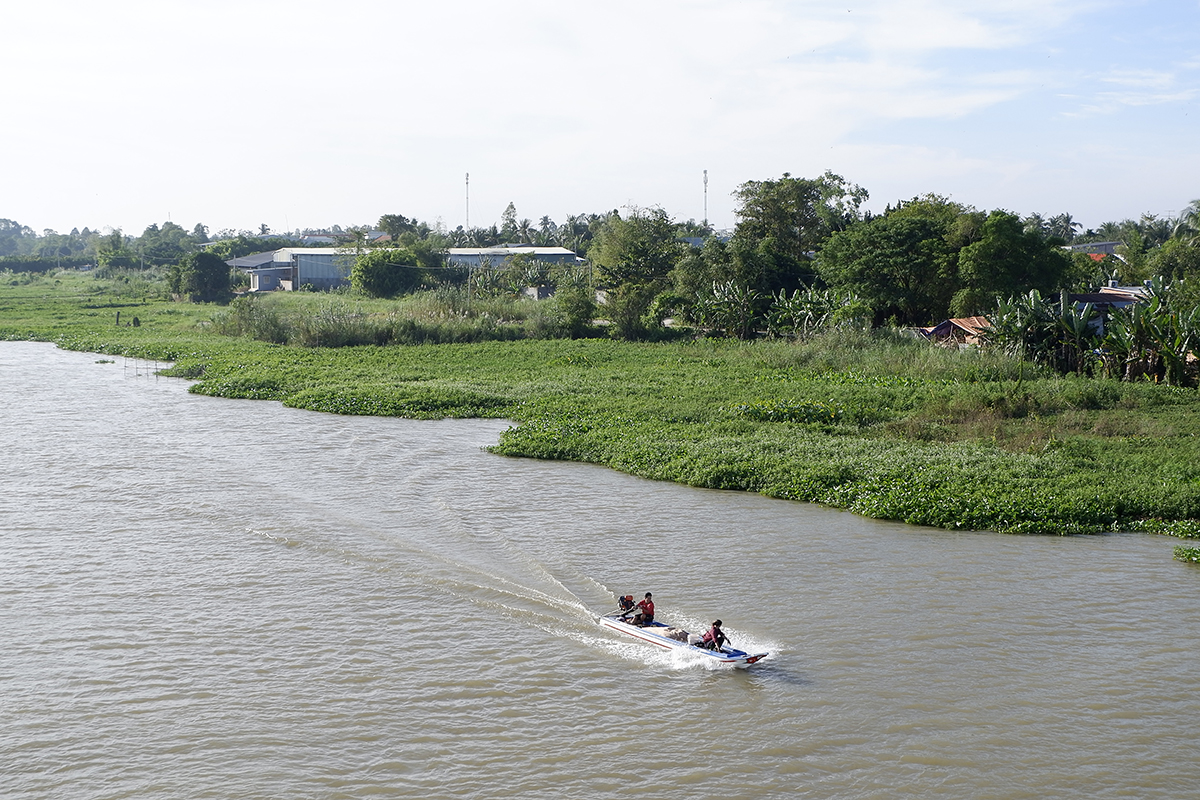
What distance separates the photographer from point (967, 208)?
41.3 meters

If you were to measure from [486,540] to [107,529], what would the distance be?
6368 millimetres

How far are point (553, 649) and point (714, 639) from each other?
6.55 feet

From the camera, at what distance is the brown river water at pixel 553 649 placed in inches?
357

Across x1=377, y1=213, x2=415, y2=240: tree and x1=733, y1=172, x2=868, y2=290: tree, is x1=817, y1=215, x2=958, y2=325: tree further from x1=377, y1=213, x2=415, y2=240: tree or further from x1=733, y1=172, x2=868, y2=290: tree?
x1=377, y1=213, x2=415, y2=240: tree

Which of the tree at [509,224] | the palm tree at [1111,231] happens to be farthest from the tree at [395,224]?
the palm tree at [1111,231]

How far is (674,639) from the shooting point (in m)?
11.2

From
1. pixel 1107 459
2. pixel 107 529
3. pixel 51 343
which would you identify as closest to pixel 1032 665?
pixel 1107 459

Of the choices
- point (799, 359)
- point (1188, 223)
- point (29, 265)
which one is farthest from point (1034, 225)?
point (29, 265)

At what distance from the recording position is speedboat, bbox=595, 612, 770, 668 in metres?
10.8

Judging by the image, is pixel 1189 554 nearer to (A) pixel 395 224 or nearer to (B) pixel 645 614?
(B) pixel 645 614

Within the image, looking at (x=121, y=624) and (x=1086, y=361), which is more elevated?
(x=1086, y=361)

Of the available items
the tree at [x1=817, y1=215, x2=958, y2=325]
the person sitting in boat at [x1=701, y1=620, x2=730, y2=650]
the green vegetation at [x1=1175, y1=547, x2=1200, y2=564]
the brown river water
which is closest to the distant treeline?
the tree at [x1=817, y1=215, x2=958, y2=325]

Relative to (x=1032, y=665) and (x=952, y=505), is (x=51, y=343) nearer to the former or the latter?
(x=952, y=505)

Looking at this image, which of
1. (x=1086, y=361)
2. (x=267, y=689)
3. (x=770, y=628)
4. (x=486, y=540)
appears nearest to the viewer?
(x=267, y=689)
